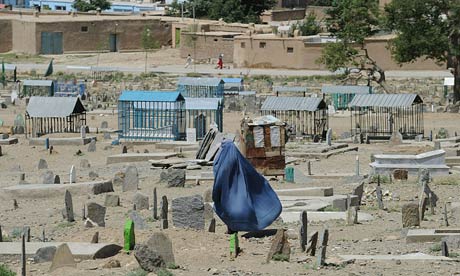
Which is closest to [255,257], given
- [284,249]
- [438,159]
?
[284,249]

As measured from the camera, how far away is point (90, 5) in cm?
9969

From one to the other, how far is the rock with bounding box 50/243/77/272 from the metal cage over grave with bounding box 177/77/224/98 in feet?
120

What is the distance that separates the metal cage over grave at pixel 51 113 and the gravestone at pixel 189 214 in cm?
2286

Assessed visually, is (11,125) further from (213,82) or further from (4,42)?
(4,42)

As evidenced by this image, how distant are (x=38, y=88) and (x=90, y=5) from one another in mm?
43360

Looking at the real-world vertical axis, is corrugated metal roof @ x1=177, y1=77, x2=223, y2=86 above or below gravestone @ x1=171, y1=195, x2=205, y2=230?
above

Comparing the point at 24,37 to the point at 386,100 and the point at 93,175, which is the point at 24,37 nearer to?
the point at 386,100

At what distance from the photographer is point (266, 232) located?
2047 centimetres

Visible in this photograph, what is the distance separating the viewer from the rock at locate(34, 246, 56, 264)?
17875 millimetres

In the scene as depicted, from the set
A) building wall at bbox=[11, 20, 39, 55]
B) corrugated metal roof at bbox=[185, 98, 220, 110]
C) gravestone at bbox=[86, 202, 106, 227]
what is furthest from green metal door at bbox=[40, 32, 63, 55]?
gravestone at bbox=[86, 202, 106, 227]

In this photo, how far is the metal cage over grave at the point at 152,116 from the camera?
41.4m

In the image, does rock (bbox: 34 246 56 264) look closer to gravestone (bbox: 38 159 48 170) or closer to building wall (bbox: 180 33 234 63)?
gravestone (bbox: 38 159 48 170)

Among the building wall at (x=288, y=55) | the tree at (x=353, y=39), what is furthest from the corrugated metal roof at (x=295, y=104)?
the building wall at (x=288, y=55)

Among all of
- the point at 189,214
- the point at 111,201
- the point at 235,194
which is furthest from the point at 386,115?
the point at 235,194
